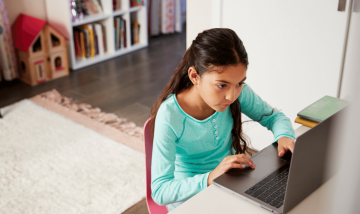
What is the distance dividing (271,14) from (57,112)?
1.77 metres

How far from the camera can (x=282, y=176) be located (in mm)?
970

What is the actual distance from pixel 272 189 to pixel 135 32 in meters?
3.56

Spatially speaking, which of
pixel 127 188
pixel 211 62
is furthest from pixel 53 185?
pixel 211 62

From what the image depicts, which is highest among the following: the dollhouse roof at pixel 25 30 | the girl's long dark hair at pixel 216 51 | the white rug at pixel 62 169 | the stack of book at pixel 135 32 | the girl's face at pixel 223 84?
the girl's long dark hair at pixel 216 51

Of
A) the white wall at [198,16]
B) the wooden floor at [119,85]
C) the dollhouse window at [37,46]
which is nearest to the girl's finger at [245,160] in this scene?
the white wall at [198,16]

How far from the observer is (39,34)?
3.21m

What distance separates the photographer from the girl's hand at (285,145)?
42.1 inches

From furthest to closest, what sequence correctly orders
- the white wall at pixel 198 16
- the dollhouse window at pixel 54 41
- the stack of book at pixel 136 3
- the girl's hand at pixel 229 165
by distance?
the stack of book at pixel 136 3
the dollhouse window at pixel 54 41
the white wall at pixel 198 16
the girl's hand at pixel 229 165

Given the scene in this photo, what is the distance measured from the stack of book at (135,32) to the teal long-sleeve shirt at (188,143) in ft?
10.1

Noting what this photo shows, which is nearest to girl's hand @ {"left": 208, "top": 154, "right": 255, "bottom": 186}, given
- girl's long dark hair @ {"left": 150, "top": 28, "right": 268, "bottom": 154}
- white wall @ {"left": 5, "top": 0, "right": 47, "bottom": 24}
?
girl's long dark hair @ {"left": 150, "top": 28, "right": 268, "bottom": 154}

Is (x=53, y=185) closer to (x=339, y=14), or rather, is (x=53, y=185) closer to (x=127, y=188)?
(x=127, y=188)

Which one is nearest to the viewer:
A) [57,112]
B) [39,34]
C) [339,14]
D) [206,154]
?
[206,154]

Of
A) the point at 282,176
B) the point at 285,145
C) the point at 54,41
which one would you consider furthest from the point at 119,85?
the point at 282,176

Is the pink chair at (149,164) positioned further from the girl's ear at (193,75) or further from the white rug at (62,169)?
the white rug at (62,169)
